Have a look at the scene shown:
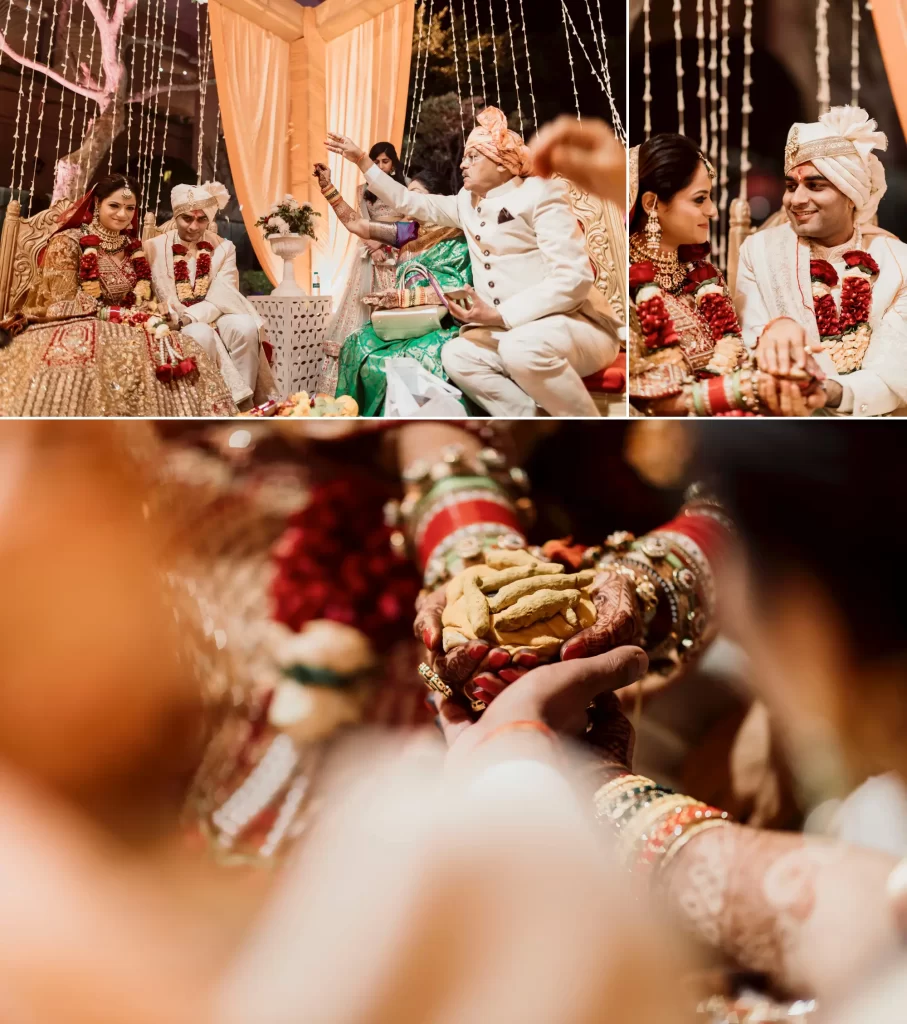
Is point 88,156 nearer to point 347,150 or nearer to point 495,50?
point 347,150

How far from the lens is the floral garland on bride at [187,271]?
369 centimetres

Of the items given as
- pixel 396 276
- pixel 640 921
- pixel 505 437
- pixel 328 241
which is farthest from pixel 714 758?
pixel 328 241

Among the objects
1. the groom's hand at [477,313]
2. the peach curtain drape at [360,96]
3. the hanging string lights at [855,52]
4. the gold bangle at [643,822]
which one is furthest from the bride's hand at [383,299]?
the gold bangle at [643,822]

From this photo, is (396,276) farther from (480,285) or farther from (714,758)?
(714,758)

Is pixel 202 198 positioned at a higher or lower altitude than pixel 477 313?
higher

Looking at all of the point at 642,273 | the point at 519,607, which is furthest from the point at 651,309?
the point at 519,607

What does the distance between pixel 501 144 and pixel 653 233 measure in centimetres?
67

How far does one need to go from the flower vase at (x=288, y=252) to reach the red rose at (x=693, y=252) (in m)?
1.51

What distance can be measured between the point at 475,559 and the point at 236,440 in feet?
4.85

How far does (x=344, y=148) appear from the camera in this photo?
3.61m

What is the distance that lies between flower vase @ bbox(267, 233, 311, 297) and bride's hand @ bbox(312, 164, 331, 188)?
0.22 m

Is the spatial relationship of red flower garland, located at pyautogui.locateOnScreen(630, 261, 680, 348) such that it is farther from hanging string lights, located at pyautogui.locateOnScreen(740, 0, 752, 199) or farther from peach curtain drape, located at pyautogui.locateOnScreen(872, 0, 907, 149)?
peach curtain drape, located at pyautogui.locateOnScreen(872, 0, 907, 149)

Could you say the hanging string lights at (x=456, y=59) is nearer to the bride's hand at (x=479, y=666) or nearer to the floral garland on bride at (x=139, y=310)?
the floral garland on bride at (x=139, y=310)

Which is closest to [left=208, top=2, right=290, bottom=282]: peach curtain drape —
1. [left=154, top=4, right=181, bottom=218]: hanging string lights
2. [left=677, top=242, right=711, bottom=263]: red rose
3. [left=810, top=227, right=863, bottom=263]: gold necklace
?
[left=154, top=4, right=181, bottom=218]: hanging string lights
